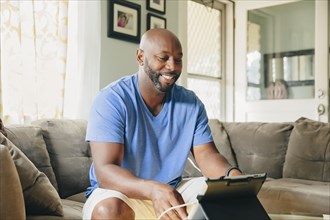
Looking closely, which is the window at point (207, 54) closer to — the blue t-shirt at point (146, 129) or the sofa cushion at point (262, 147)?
the sofa cushion at point (262, 147)

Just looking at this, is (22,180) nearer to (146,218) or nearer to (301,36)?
(146,218)

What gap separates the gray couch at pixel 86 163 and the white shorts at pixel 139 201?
25 centimetres

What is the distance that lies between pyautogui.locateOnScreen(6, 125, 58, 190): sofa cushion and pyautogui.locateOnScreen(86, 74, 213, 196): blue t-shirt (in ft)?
1.93

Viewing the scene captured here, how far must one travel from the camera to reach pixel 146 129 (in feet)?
5.23

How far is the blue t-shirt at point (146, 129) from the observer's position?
1.52 m

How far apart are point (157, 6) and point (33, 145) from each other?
183 centimetres

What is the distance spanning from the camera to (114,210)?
1.29 meters

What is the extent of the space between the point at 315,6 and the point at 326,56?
48 centimetres


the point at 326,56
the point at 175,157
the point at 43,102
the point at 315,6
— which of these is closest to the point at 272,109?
the point at 326,56

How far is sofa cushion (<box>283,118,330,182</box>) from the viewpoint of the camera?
281 centimetres

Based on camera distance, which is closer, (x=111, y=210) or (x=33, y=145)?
(x=111, y=210)

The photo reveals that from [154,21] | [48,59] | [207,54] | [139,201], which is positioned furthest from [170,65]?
[207,54]

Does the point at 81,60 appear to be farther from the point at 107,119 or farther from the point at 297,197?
the point at 297,197

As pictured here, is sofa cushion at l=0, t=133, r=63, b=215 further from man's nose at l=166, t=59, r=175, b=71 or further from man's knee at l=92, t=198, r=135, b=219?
man's nose at l=166, t=59, r=175, b=71
